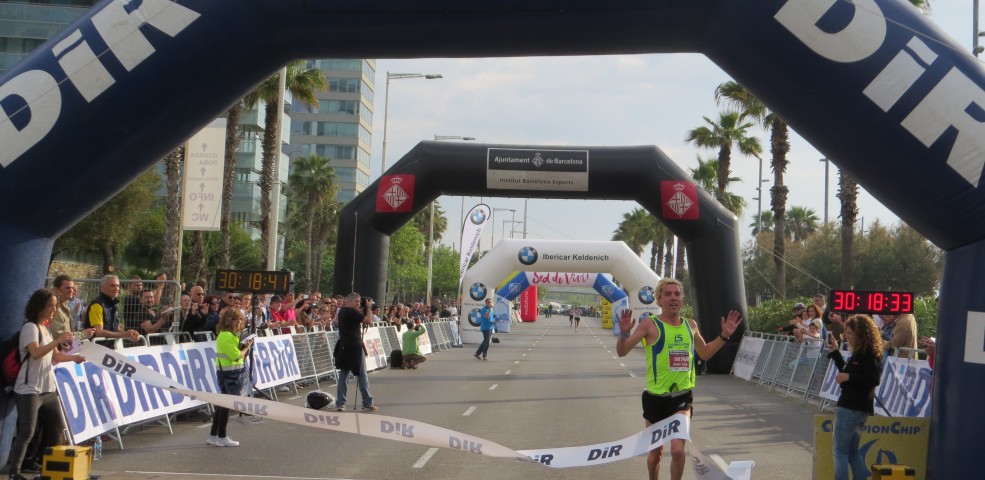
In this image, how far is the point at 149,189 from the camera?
48656 millimetres

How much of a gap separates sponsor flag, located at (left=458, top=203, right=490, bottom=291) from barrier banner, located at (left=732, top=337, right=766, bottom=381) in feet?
79.4

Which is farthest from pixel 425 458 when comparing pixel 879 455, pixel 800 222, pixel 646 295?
pixel 800 222

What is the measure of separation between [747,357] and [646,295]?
17.3m

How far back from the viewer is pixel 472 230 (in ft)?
164

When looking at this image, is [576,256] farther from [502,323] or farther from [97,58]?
[97,58]

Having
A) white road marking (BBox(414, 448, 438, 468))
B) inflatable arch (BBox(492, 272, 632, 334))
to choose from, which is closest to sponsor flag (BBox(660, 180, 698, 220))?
white road marking (BBox(414, 448, 438, 468))

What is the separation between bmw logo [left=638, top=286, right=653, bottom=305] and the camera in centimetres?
4194

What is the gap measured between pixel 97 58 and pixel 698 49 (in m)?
5.71

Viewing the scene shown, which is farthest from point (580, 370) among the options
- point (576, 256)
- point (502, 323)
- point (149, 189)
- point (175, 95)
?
point (502, 323)

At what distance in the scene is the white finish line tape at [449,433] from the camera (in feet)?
26.8

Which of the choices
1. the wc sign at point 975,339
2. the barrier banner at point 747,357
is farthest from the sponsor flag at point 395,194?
the wc sign at point 975,339

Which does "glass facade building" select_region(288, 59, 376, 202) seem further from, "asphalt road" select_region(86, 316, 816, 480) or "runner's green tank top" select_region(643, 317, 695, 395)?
"runner's green tank top" select_region(643, 317, 695, 395)

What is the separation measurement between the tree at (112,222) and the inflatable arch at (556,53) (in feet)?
125

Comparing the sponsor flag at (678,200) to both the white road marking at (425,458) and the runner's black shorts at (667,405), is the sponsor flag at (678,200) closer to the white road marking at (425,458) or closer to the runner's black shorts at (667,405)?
the white road marking at (425,458)
